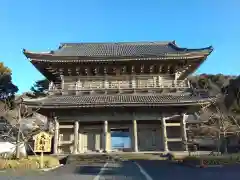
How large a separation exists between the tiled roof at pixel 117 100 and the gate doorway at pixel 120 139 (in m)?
3.34

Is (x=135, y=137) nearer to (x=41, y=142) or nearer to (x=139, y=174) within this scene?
(x=41, y=142)

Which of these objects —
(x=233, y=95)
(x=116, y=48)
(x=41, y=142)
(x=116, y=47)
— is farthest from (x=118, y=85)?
(x=233, y=95)

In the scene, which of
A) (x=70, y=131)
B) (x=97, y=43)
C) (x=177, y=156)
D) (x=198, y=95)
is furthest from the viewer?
(x=97, y=43)

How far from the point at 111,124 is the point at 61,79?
6251mm

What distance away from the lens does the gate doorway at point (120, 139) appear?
21.3 m

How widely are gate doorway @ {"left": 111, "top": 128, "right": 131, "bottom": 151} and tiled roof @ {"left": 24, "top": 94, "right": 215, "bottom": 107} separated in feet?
11.0

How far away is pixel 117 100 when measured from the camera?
1936 cm

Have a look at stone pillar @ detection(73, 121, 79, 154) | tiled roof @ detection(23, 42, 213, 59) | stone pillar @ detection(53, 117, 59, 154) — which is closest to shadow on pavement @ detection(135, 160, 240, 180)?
stone pillar @ detection(73, 121, 79, 154)

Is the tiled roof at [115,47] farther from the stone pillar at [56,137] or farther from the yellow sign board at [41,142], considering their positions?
the yellow sign board at [41,142]

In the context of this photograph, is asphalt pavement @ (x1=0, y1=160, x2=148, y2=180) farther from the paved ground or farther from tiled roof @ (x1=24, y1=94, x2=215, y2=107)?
tiled roof @ (x1=24, y1=94, x2=215, y2=107)

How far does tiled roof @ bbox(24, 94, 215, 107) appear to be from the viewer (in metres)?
18.7

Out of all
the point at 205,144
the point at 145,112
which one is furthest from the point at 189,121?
the point at 145,112

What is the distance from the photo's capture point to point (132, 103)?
18.6 metres

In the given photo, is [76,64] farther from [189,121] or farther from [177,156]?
[189,121]
